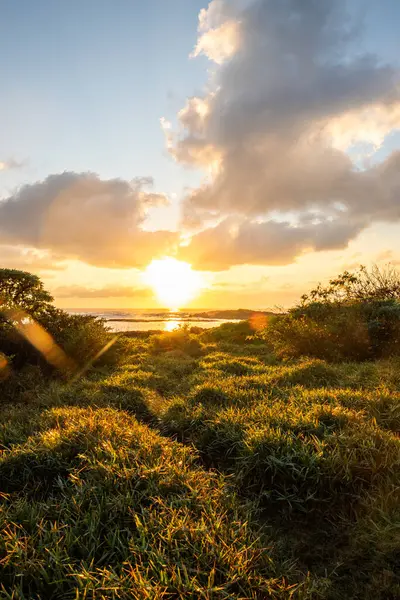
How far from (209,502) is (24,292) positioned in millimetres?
13368

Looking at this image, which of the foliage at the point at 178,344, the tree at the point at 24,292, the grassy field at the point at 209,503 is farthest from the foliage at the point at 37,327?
the grassy field at the point at 209,503

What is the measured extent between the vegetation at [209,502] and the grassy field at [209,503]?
0.02m

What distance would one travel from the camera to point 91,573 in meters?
2.98

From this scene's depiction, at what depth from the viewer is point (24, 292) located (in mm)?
14805

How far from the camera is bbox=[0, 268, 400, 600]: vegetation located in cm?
296

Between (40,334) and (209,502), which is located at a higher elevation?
(40,334)

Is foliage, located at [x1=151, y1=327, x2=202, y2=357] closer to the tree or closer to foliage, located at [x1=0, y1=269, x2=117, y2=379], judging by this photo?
foliage, located at [x1=0, y1=269, x2=117, y2=379]

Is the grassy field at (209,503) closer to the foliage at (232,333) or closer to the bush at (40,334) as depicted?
the bush at (40,334)

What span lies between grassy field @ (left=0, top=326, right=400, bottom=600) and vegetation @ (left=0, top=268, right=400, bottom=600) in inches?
0.7

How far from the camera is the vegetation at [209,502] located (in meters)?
2.96

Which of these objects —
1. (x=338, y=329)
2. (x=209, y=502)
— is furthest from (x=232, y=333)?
(x=209, y=502)

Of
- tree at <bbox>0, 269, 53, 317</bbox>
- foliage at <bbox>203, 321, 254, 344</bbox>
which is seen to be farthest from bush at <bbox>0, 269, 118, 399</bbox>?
foliage at <bbox>203, 321, 254, 344</bbox>

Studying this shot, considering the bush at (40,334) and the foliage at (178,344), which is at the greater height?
the bush at (40,334)

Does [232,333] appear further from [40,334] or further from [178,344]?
[40,334]
